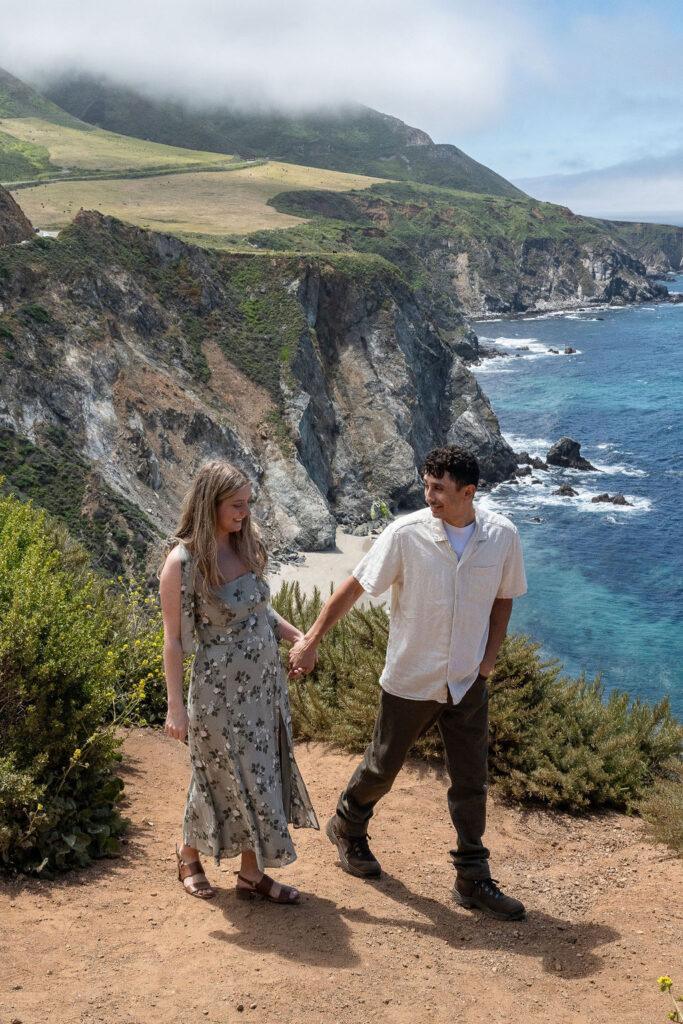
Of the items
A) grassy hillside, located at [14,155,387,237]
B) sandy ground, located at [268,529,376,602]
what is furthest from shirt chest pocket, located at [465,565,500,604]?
grassy hillside, located at [14,155,387,237]

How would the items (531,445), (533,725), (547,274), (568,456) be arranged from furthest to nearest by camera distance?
(547,274), (531,445), (568,456), (533,725)

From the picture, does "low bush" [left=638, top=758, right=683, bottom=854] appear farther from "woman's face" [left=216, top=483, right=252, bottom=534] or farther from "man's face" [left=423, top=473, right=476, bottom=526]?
"woman's face" [left=216, top=483, right=252, bottom=534]

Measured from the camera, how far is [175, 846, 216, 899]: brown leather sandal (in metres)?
4.73

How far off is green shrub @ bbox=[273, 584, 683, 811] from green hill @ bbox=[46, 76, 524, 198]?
16773 centimetres

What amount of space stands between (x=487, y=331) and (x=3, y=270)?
78679 millimetres

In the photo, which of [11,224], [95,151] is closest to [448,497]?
[11,224]

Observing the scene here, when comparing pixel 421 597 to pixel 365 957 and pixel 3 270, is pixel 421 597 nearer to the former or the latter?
pixel 365 957

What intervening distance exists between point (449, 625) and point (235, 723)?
3.95 ft

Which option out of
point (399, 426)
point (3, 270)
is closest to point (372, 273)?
point (399, 426)

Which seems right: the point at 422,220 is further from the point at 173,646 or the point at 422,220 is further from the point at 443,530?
the point at 173,646

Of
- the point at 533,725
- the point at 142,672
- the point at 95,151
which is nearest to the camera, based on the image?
the point at 533,725

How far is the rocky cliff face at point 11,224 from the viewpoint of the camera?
3431cm

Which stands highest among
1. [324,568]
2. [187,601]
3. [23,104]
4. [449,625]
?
[23,104]

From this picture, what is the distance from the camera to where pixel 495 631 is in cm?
485
